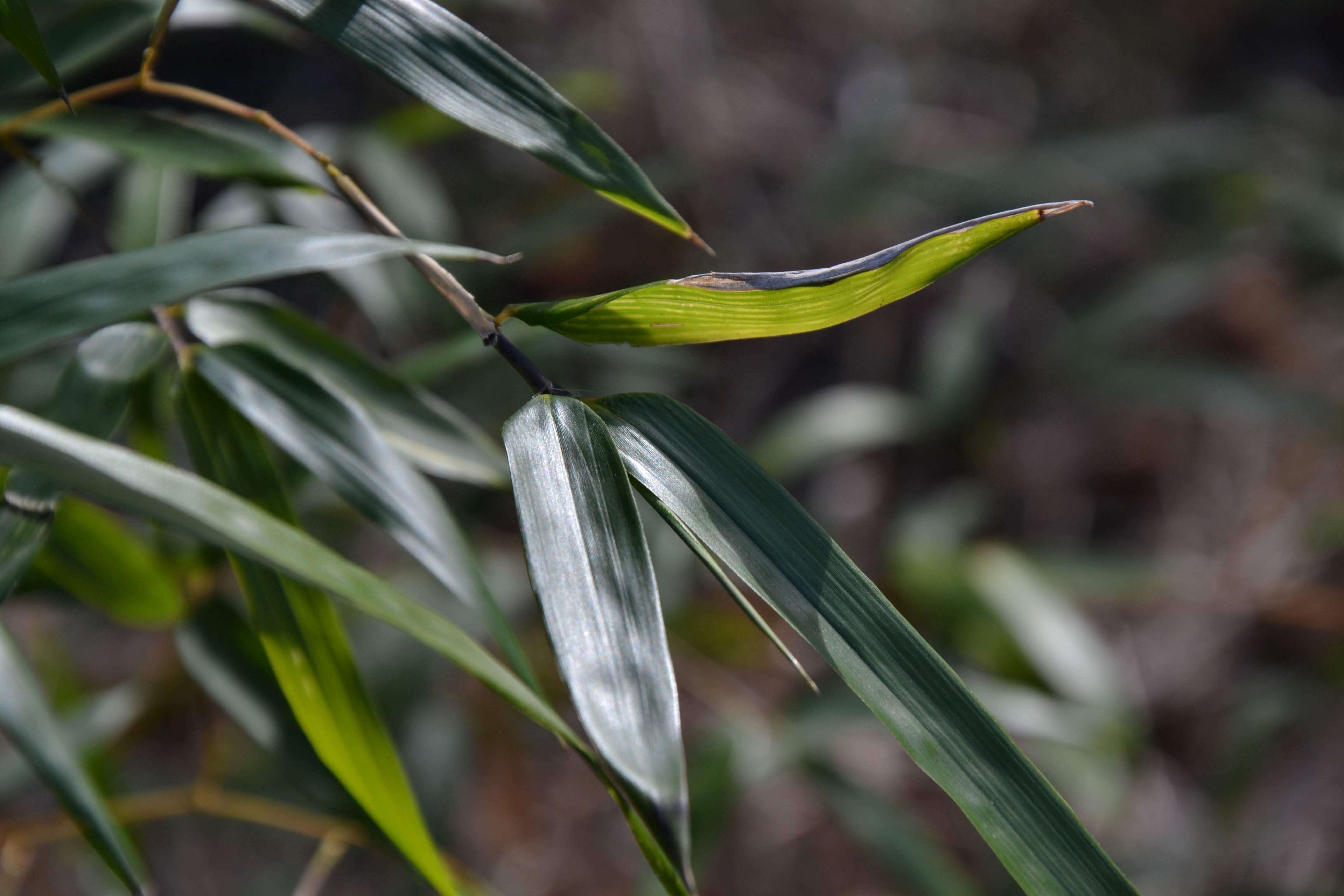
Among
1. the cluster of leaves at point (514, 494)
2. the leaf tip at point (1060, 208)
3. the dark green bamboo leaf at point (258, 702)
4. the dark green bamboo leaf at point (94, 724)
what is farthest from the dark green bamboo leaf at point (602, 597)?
the dark green bamboo leaf at point (94, 724)

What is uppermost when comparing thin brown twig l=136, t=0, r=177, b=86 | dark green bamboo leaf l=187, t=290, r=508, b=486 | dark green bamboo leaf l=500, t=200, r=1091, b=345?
thin brown twig l=136, t=0, r=177, b=86

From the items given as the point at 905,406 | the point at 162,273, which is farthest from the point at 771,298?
the point at 905,406

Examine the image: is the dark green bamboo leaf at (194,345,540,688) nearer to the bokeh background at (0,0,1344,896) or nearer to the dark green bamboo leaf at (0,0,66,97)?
the dark green bamboo leaf at (0,0,66,97)

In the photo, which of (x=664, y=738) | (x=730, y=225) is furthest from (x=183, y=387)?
(x=730, y=225)

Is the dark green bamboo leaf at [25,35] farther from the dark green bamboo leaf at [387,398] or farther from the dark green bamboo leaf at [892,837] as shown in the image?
the dark green bamboo leaf at [892,837]

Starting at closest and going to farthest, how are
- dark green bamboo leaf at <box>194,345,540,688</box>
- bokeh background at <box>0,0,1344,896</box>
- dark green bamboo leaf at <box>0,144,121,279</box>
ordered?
1. dark green bamboo leaf at <box>194,345,540,688</box>
2. dark green bamboo leaf at <box>0,144,121,279</box>
3. bokeh background at <box>0,0,1344,896</box>

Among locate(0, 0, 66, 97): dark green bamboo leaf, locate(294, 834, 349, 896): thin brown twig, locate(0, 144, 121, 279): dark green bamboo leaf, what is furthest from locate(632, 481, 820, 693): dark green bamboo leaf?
locate(0, 144, 121, 279): dark green bamboo leaf

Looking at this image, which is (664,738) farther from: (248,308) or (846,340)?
(846,340)
